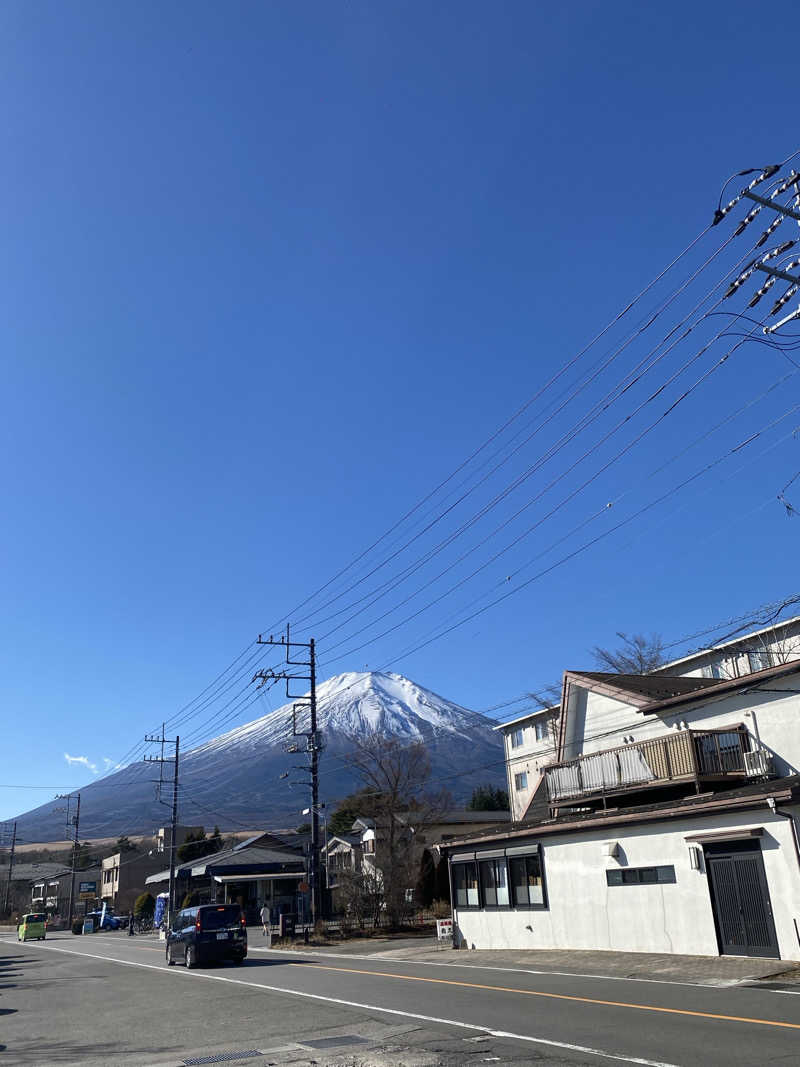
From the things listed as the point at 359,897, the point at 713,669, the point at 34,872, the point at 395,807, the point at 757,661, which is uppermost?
the point at 713,669

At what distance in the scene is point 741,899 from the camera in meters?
17.8

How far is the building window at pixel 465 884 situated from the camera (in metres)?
27.8

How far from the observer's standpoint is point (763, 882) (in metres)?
17.3

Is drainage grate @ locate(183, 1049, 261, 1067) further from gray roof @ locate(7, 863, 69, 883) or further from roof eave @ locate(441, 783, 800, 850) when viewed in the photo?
gray roof @ locate(7, 863, 69, 883)

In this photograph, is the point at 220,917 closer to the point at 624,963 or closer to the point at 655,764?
the point at 624,963

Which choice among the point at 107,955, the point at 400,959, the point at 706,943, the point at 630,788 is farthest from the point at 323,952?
the point at 706,943

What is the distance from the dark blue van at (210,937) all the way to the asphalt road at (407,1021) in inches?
209

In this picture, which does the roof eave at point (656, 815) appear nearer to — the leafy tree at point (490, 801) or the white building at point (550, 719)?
the white building at point (550, 719)

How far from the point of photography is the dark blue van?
25.2 m

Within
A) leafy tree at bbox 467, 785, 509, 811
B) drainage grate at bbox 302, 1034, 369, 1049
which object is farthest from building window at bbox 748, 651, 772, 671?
leafy tree at bbox 467, 785, 509, 811

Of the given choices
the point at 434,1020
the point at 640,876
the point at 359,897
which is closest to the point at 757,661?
the point at 359,897

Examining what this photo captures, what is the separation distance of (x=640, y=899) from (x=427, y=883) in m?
32.8

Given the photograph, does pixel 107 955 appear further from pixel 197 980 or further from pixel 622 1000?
pixel 622 1000

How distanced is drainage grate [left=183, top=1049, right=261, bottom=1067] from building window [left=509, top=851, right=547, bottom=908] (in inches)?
626
